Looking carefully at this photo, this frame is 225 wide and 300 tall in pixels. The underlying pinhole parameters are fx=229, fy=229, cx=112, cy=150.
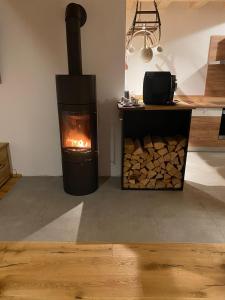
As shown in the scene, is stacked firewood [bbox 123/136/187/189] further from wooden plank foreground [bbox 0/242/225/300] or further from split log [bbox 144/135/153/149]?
wooden plank foreground [bbox 0/242/225/300]

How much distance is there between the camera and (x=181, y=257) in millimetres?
1730

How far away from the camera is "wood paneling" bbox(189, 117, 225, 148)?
3.89 metres

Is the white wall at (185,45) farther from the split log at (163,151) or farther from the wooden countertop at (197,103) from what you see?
the split log at (163,151)

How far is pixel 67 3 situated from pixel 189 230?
2.57 meters

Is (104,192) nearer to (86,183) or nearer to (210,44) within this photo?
(86,183)

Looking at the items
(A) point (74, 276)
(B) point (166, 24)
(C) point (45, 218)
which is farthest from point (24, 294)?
(B) point (166, 24)

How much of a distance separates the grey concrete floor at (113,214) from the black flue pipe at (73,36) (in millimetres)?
1373

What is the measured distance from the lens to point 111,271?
161cm

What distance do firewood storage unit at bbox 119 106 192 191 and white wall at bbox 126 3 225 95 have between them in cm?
185

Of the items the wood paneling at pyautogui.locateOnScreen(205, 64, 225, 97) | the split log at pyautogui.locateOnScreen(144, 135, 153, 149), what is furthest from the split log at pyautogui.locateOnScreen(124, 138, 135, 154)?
the wood paneling at pyautogui.locateOnScreen(205, 64, 225, 97)

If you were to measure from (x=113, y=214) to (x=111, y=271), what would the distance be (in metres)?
0.68

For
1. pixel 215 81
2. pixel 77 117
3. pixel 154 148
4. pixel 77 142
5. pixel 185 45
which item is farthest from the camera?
pixel 215 81

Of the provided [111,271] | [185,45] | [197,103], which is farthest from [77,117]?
[185,45]

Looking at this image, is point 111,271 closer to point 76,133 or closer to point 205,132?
point 76,133
